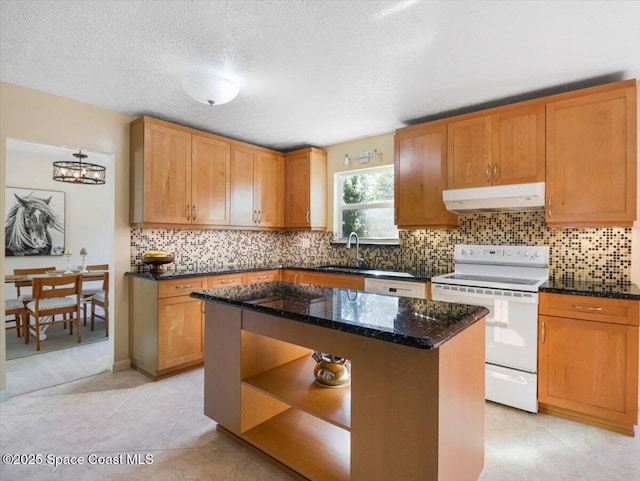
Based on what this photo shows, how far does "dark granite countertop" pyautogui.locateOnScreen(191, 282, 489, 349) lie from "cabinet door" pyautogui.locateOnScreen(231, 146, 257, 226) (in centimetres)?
208

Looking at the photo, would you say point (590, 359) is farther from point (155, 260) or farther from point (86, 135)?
point (86, 135)

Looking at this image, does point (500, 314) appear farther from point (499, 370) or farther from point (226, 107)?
point (226, 107)

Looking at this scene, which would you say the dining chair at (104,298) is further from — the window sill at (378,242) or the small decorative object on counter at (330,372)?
the small decorative object on counter at (330,372)

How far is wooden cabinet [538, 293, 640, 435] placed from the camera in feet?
7.25

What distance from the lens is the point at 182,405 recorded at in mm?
2607

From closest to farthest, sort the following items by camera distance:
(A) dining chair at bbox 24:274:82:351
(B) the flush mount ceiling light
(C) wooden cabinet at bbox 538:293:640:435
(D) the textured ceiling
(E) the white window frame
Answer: (D) the textured ceiling < (C) wooden cabinet at bbox 538:293:640:435 < (B) the flush mount ceiling light < (A) dining chair at bbox 24:274:82:351 < (E) the white window frame

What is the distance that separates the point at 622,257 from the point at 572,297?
711mm

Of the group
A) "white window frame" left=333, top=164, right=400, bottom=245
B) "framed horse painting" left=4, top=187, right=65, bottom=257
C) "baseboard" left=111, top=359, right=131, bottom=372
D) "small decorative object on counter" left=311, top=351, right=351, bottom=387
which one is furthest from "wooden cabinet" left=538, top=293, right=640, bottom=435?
"framed horse painting" left=4, top=187, right=65, bottom=257

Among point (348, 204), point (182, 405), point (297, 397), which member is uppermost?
point (348, 204)

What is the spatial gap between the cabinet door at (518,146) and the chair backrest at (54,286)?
450 centimetres

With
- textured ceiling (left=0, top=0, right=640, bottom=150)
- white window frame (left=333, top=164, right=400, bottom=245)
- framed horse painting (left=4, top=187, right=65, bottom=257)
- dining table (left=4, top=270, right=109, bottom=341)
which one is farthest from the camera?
framed horse painting (left=4, top=187, right=65, bottom=257)

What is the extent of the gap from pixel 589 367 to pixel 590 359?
6 cm

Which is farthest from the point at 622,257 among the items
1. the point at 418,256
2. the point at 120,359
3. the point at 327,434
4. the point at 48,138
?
the point at 48,138

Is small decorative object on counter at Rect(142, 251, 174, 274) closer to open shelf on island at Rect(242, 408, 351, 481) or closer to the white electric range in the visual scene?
open shelf on island at Rect(242, 408, 351, 481)
